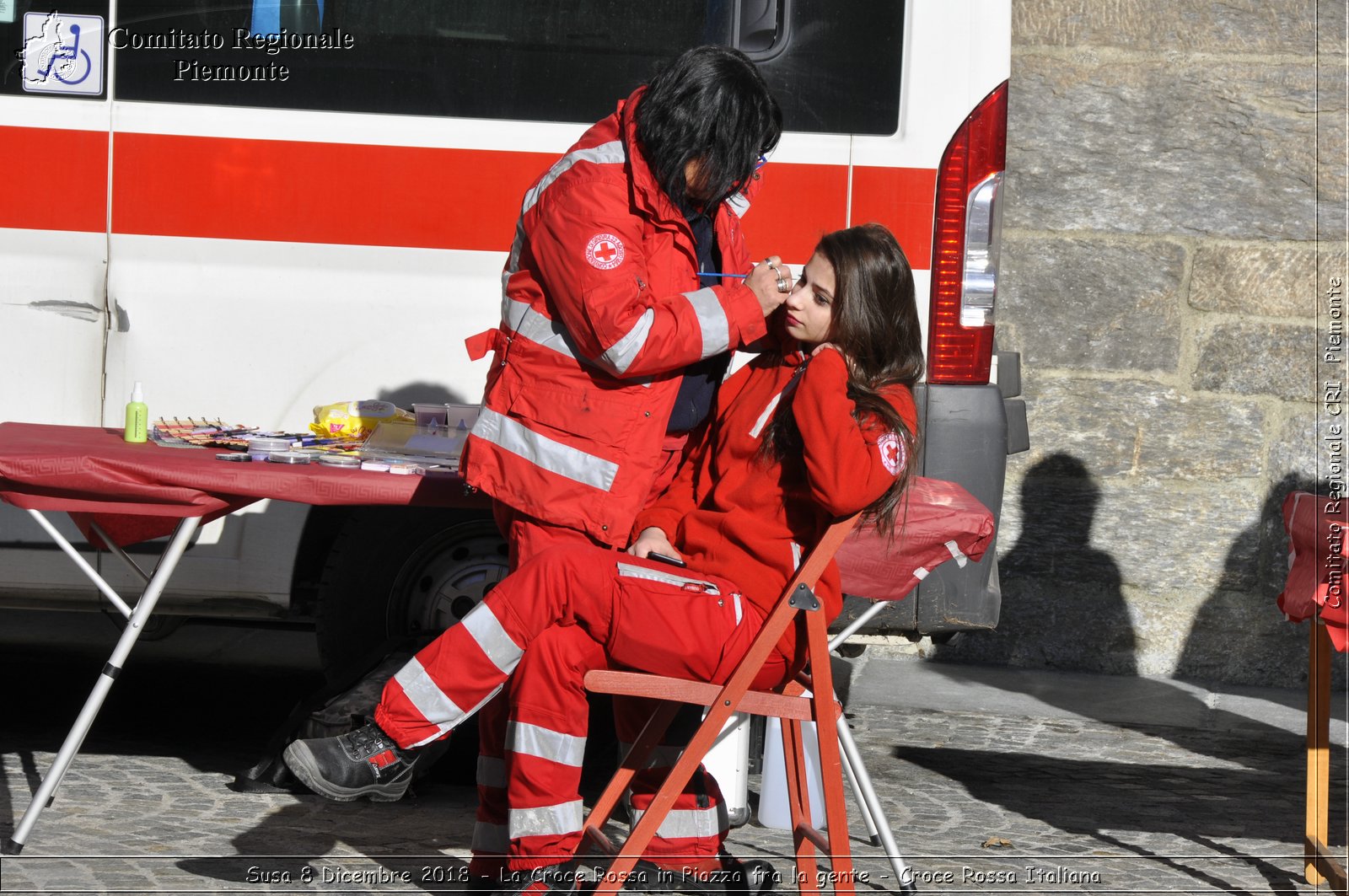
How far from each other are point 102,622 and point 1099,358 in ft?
12.8

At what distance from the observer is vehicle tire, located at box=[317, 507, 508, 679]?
12.8 feet

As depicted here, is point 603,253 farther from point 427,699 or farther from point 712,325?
point 427,699

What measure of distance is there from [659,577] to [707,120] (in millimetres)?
878

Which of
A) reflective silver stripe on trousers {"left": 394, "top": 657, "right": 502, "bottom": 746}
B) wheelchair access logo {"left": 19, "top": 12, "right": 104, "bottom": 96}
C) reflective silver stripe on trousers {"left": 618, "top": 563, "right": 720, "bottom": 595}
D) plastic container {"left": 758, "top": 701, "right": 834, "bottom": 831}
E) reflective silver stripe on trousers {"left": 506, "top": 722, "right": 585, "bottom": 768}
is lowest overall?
plastic container {"left": 758, "top": 701, "right": 834, "bottom": 831}

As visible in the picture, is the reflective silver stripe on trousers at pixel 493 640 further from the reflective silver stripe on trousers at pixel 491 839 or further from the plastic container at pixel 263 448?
the plastic container at pixel 263 448

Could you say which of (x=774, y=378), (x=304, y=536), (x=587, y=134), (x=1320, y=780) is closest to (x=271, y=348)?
(x=304, y=536)

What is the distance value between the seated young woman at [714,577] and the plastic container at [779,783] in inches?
29.7

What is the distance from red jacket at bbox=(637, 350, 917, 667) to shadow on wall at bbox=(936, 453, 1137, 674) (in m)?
2.93

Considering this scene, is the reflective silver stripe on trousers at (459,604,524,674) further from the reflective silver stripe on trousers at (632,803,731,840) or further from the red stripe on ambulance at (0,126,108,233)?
the red stripe on ambulance at (0,126,108,233)

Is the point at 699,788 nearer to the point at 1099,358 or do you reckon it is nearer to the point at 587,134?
the point at 587,134

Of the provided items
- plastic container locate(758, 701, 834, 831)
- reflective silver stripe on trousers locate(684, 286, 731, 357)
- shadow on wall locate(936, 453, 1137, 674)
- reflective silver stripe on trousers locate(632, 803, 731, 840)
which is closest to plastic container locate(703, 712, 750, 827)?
plastic container locate(758, 701, 834, 831)

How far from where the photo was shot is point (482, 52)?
3842 mm

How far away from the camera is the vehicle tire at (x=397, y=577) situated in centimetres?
390

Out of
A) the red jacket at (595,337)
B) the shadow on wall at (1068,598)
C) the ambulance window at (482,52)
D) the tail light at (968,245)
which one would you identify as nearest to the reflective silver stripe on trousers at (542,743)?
the red jacket at (595,337)
